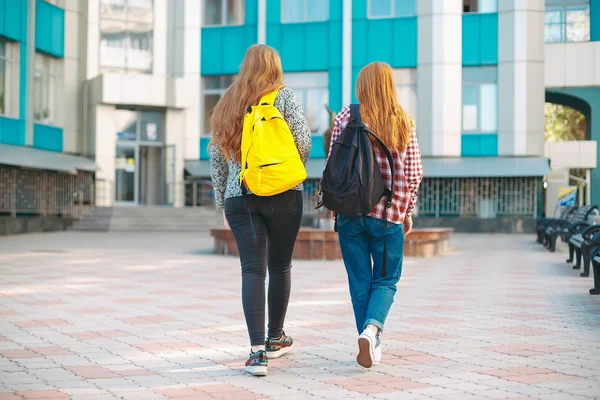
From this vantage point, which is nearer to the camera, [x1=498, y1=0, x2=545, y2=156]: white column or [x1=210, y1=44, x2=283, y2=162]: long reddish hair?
[x1=210, y1=44, x2=283, y2=162]: long reddish hair

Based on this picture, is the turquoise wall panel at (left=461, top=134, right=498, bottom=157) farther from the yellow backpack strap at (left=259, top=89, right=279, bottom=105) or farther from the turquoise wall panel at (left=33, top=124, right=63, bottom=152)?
the yellow backpack strap at (left=259, top=89, right=279, bottom=105)

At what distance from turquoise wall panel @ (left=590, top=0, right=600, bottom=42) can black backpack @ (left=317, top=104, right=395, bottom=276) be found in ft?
102

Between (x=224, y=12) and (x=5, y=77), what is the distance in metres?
10.5

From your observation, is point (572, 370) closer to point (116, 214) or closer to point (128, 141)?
point (116, 214)

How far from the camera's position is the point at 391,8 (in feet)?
113

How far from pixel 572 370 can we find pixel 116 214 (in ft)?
89.4

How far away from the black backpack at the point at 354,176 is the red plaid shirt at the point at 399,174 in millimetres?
58

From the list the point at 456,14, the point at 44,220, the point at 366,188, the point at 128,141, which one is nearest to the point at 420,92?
the point at 456,14

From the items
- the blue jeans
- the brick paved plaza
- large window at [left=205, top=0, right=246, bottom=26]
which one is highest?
large window at [left=205, top=0, right=246, bottom=26]

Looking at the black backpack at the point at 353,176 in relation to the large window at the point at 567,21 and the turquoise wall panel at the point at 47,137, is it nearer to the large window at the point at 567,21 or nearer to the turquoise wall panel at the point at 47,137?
the turquoise wall panel at the point at 47,137

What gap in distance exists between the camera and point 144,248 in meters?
19.5

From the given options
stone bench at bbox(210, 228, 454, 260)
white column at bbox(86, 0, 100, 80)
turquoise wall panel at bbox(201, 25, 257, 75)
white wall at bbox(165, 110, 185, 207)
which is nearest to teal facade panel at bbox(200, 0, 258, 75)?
turquoise wall panel at bbox(201, 25, 257, 75)

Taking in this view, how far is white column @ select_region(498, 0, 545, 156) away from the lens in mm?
32844

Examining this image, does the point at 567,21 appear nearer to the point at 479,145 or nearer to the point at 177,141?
the point at 479,145
